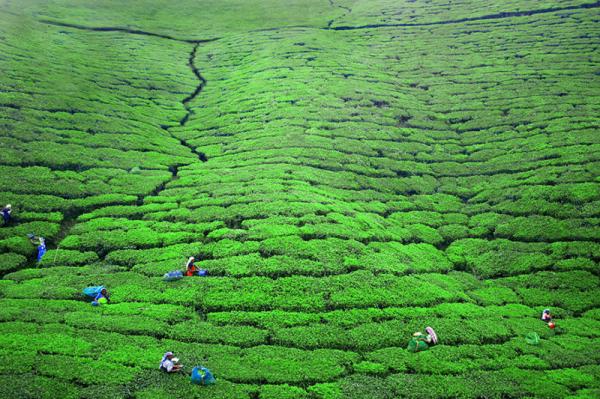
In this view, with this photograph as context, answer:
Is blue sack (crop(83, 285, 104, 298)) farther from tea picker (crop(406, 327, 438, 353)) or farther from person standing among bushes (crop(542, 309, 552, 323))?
person standing among bushes (crop(542, 309, 552, 323))

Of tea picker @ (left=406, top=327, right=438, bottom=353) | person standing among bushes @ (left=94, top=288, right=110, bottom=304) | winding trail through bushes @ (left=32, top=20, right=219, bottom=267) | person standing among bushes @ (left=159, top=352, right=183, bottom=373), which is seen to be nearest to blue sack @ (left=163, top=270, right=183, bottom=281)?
person standing among bushes @ (left=94, top=288, right=110, bottom=304)

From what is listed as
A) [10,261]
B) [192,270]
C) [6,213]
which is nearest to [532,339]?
[192,270]

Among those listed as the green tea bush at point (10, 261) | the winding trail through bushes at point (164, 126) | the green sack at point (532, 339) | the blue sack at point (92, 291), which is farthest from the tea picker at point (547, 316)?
the green tea bush at point (10, 261)

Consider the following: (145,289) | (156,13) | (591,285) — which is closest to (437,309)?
(591,285)

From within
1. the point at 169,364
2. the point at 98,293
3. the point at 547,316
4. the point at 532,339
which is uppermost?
the point at 547,316

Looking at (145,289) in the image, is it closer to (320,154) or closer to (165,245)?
(165,245)

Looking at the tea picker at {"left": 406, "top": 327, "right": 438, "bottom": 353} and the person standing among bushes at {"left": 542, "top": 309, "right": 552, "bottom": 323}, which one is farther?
the person standing among bushes at {"left": 542, "top": 309, "right": 552, "bottom": 323}

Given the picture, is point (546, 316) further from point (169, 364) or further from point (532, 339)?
point (169, 364)
